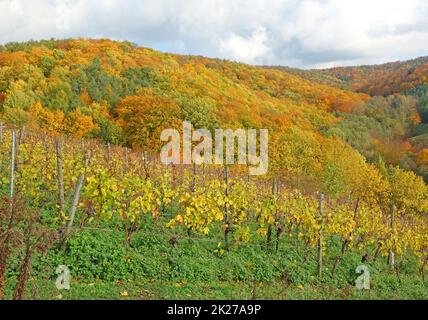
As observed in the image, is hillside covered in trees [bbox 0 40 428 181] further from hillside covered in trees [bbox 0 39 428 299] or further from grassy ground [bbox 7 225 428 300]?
grassy ground [bbox 7 225 428 300]

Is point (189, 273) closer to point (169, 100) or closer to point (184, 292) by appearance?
point (184, 292)

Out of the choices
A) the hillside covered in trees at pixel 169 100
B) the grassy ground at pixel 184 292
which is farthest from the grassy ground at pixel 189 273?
the hillside covered in trees at pixel 169 100

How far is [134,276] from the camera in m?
8.56

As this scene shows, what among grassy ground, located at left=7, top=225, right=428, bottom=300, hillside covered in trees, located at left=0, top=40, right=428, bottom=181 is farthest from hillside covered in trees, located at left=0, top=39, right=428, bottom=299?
hillside covered in trees, located at left=0, top=40, right=428, bottom=181

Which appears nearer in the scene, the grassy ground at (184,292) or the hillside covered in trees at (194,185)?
the grassy ground at (184,292)

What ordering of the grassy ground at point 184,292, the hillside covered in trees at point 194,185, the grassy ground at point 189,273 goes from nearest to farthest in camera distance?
the grassy ground at point 184,292, the grassy ground at point 189,273, the hillside covered in trees at point 194,185

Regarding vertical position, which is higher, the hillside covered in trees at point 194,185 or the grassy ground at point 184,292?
the hillside covered in trees at point 194,185

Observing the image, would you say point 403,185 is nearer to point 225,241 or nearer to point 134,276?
point 225,241

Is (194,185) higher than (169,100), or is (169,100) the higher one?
(169,100)

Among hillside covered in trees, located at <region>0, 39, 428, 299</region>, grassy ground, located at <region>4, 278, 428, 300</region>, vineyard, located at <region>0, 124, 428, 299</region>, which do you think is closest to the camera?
grassy ground, located at <region>4, 278, 428, 300</region>

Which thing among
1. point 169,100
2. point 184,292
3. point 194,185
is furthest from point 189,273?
point 169,100

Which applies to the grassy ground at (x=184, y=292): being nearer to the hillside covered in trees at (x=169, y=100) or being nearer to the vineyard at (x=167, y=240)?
the vineyard at (x=167, y=240)

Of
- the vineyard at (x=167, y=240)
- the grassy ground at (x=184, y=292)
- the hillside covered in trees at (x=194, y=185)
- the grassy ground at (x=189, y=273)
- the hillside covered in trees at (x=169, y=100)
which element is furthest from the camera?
the hillside covered in trees at (x=169, y=100)
